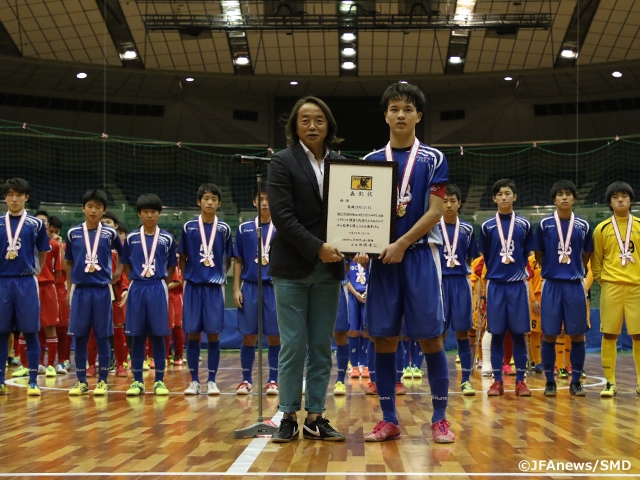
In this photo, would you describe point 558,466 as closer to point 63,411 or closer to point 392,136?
point 392,136

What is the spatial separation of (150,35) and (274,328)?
13.7 metres

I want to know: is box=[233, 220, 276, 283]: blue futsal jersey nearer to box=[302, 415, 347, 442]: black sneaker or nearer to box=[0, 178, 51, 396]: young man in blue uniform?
box=[0, 178, 51, 396]: young man in blue uniform

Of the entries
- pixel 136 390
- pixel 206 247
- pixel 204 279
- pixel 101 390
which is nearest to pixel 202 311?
pixel 204 279

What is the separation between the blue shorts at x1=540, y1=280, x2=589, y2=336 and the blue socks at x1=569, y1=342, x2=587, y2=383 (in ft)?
0.55

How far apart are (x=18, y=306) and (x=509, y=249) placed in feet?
14.7

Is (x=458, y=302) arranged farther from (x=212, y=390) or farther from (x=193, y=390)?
(x=193, y=390)

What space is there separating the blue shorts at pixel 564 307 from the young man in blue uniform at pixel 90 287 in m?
3.96

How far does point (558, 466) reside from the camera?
3371 mm

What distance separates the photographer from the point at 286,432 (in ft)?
13.9

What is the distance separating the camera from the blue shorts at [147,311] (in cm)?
688

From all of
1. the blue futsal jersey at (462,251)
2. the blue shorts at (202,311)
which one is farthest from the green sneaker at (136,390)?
the blue futsal jersey at (462,251)

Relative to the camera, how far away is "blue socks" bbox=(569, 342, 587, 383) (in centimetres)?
675

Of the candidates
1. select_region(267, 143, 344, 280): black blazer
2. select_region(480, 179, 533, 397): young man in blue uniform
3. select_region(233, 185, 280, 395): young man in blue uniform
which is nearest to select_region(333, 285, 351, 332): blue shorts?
select_region(233, 185, 280, 395): young man in blue uniform

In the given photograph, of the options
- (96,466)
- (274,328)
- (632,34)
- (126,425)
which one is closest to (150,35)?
(632,34)
